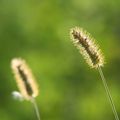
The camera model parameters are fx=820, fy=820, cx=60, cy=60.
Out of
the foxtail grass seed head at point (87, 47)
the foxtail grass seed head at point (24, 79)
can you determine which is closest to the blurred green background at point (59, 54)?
the foxtail grass seed head at point (24, 79)

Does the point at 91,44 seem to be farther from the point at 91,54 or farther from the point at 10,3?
the point at 10,3

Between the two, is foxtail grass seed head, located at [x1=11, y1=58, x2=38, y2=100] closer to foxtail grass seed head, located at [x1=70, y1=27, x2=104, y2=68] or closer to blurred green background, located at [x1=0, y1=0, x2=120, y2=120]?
foxtail grass seed head, located at [x1=70, y1=27, x2=104, y2=68]

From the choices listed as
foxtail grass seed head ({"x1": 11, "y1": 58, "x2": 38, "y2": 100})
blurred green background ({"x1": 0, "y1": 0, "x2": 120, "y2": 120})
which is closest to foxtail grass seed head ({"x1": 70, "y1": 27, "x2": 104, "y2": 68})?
foxtail grass seed head ({"x1": 11, "y1": 58, "x2": 38, "y2": 100})

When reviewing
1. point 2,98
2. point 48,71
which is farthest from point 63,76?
point 2,98

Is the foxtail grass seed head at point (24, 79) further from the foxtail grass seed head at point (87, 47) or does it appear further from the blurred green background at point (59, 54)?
the blurred green background at point (59, 54)

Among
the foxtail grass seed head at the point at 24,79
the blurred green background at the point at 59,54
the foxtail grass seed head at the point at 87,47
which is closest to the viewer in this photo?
the foxtail grass seed head at the point at 87,47
